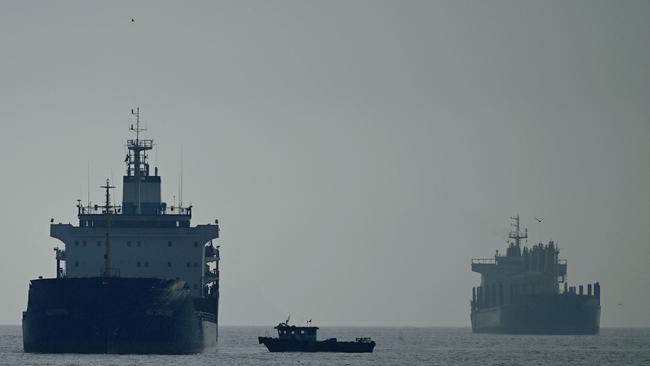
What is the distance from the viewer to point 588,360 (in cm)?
12400

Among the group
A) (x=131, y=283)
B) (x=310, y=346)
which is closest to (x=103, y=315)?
(x=131, y=283)

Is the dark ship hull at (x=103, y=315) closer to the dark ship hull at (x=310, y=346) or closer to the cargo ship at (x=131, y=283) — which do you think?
the cargo ship at (x=131, y=283)

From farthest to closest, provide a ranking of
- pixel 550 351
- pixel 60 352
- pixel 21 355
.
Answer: pixel 550 351, pixel 21 355, pixel 60 352

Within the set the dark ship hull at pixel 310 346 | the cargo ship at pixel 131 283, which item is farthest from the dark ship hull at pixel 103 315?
the dark ship hull at pixel 310 346

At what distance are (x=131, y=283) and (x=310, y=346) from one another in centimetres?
2853

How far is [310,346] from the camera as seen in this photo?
405 ft

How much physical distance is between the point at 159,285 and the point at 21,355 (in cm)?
1251

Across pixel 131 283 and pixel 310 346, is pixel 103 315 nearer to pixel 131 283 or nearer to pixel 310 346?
pixel 131 283

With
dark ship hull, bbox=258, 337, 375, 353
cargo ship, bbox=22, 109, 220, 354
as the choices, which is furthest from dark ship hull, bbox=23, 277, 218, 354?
dark ship hull, bbox=258, 337, 375, 353

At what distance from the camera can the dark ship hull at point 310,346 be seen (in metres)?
124

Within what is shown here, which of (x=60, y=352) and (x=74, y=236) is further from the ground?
(x=74, y=236)

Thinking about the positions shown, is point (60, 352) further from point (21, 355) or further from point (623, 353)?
point (623, 353)

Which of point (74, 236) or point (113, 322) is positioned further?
point (74, 236)

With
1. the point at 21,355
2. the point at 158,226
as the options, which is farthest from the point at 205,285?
the point at 21,355
